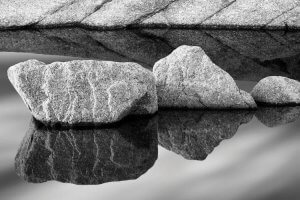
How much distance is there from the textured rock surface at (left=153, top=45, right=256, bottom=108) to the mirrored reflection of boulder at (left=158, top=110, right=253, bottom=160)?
0.34ft

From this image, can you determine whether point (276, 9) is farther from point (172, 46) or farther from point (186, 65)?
point (186, 65)

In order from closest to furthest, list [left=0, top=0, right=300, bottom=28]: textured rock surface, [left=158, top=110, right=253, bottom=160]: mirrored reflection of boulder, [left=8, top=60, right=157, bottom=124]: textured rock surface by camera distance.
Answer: [left=158, top=110, right=253, bottom=160]: mirrored reflection of boulder < [left=8, top=60, right=157, bottom=124]: textured rock surface < [left=0, top=0, right=300, bottom=28]: textured rock surface

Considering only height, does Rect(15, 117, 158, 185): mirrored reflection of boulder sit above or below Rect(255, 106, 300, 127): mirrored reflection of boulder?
above

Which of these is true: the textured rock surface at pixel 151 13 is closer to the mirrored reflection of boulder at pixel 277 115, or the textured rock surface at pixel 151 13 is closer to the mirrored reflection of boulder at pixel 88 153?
the mirrored reflection of boulder at pixel 277 115

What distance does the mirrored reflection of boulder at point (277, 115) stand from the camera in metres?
6.18

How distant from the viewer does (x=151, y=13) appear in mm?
11477

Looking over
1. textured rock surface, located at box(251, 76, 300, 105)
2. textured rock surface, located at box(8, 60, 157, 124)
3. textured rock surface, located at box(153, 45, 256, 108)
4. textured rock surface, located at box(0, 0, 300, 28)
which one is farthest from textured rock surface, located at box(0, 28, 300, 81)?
textured rock surface, located at box(8, 60, 157, 124)

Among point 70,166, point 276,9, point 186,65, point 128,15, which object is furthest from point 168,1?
point 70,166

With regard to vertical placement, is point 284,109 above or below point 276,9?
above

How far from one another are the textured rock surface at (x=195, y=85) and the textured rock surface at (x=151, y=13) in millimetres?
4614

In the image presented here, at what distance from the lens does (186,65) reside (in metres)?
6.61

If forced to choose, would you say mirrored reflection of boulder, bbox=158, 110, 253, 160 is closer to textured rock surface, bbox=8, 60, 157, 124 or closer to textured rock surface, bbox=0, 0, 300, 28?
textured rock surface, bbox=8, 60, 157, 124

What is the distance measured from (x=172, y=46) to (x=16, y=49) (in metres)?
2.30

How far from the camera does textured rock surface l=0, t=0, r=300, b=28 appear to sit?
36.3 feet
